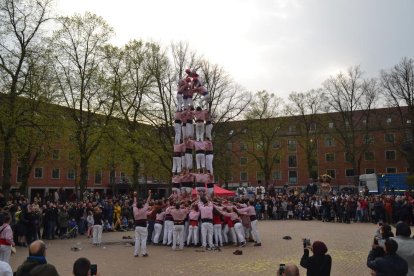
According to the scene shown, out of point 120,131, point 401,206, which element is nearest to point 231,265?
point 401,206

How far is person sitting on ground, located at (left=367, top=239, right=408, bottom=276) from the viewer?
600cm

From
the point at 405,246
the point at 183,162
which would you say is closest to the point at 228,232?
the point at 183,162

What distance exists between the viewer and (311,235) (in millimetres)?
21875

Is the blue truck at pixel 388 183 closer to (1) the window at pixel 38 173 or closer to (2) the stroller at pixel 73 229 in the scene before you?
(2) the stroller at pixel 73 229

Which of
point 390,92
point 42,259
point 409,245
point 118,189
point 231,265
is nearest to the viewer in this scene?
point 42,259

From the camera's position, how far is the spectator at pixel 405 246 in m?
6.58

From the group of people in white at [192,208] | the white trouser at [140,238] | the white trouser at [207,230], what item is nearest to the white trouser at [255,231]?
the group of people in white at [192,208]

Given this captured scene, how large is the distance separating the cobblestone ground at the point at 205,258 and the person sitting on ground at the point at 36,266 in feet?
20.7

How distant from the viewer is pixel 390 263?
6.04 m

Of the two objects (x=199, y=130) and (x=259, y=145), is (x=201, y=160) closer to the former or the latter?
(x=199, y=130)

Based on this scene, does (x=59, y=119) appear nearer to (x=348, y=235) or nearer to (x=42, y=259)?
(x=348, y=235)

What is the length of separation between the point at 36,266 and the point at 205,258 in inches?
401

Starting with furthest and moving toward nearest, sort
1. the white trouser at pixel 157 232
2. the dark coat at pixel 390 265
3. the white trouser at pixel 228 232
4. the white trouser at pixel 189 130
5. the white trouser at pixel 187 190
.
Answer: the white trouser at pixel 189 130
the white trouser at pixel 187 190
the white trouser at pixel 157 232
the white trouser at pixel 228 232
the dark coat at pixel 390 265

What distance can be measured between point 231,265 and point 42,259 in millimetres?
8379
